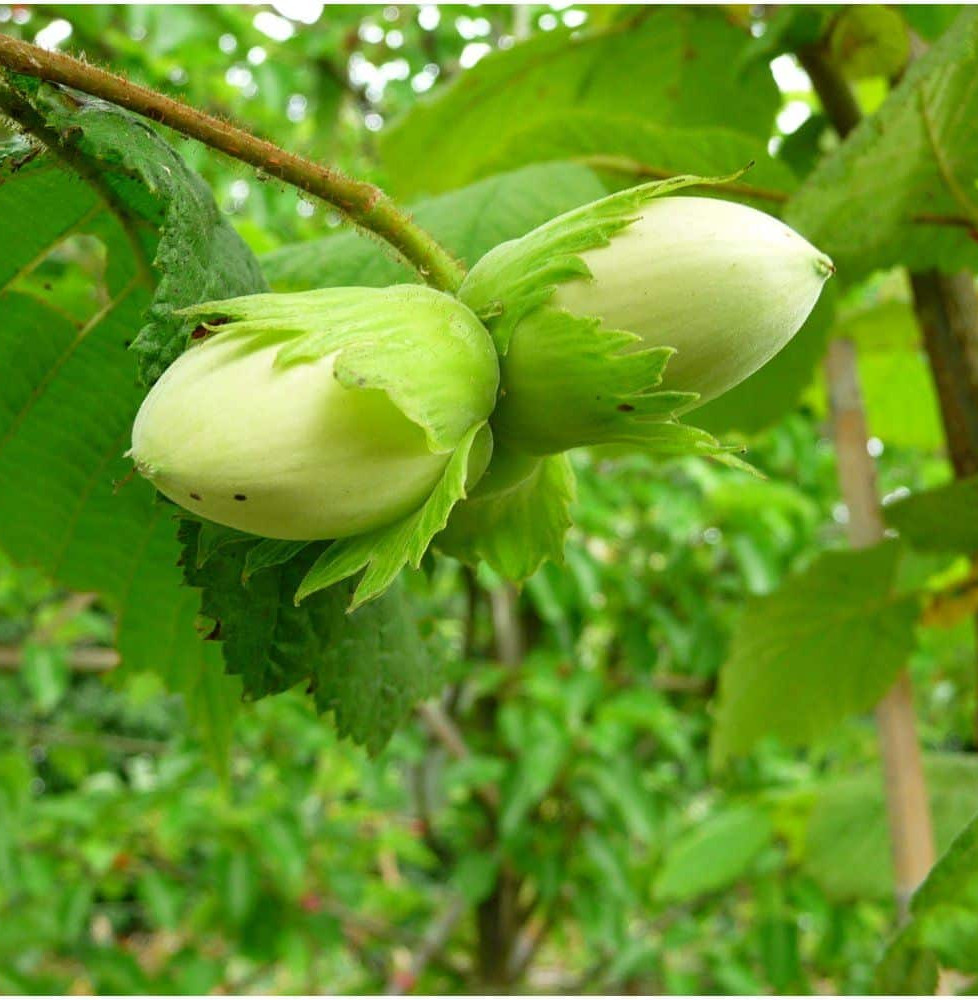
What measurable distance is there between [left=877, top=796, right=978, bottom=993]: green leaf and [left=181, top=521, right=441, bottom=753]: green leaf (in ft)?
1.15

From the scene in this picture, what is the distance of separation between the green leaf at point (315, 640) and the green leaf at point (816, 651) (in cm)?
67

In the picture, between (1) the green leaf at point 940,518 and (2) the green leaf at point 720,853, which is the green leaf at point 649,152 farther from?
(2) the green leaf at point 720,853

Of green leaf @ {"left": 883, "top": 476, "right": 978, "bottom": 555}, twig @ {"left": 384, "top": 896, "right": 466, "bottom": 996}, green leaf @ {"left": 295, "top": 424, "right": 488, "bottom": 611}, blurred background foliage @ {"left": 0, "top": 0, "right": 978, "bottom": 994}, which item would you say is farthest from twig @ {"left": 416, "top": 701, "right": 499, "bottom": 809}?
green leaf @ {"left": 295, "top": 424, "right": 488, "bottom": 611}

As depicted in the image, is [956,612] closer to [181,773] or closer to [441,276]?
[441,276]

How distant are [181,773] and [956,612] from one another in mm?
1910

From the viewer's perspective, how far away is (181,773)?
2582 mm

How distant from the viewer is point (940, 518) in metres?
1.05

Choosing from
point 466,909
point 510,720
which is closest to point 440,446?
point 510,720

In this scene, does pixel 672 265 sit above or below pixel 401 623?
above

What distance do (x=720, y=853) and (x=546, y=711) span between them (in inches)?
27.0

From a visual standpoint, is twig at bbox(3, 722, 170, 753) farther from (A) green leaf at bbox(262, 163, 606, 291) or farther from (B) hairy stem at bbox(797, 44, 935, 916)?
(A) green leaf at bbox(262, 163, 606, 291)

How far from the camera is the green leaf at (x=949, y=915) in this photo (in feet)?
2.09

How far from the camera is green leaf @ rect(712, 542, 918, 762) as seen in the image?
1.29 m

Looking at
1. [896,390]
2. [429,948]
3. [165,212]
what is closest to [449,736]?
[429,948]
